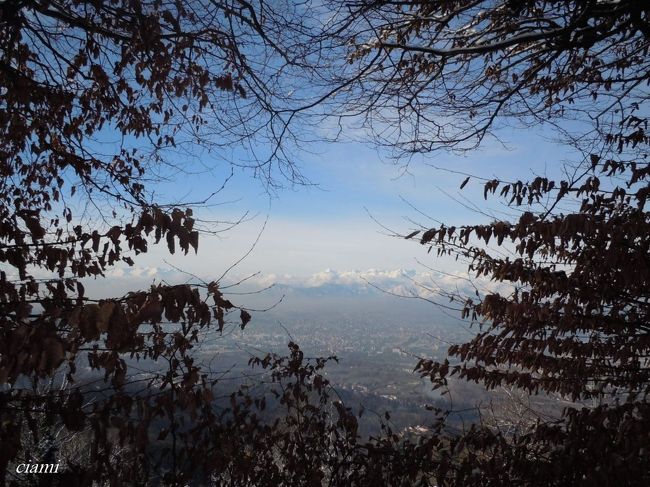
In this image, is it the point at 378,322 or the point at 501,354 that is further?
the point at 378,322

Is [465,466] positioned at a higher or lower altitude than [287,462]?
higher

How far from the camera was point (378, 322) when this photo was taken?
8631 cm

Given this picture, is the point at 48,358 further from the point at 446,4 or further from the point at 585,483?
the point at 446,4

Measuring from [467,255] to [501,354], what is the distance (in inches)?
45.7

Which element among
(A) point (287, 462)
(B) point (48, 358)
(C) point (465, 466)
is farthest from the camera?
(A) point (287, 462)

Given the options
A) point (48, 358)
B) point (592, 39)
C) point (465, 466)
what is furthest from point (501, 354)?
point (48, 358)

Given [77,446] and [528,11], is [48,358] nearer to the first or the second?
[528,11]

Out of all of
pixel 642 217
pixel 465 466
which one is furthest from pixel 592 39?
pixel 465 466

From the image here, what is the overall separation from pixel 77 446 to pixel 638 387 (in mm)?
22890

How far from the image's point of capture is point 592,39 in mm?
4043

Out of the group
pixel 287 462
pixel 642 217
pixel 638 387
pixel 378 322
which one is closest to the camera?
pixel 642 217

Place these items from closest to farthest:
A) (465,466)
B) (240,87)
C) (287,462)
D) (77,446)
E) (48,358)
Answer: (48,358), (465,466), (240,87), (287,462), (77,446)

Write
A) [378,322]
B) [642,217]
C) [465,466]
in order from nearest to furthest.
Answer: [642,217], [465,466], [378,322]

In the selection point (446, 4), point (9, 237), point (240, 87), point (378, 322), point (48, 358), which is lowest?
point (378, 322)
